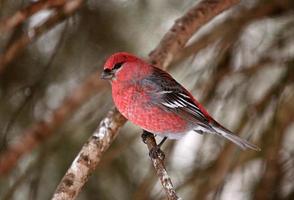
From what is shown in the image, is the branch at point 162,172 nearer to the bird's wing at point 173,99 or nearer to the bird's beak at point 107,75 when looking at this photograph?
the bird's wing at point 173,99

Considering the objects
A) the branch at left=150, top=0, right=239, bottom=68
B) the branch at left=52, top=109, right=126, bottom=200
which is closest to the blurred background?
the branch at left=150, top=0, right=239, bottom=68

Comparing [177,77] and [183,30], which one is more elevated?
[183,30]

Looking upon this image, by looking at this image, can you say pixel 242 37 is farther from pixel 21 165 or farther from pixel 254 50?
pixel 21 165

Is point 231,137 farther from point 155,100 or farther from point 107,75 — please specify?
point 107,75

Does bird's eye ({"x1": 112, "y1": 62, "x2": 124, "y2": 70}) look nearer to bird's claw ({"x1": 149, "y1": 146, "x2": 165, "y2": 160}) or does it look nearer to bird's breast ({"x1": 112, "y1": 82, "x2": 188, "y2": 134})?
bird's breast ({"x1": 112, "y1": 82, "x2": 188, "y2": 134})

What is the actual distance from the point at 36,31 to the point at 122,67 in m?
0.75

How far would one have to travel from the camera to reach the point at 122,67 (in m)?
3.45

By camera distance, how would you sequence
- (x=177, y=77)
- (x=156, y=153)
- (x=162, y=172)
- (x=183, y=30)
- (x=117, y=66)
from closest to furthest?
(x=162, y=172), (x=156, y=153), (x=117, y=66), (x=183, y=30), (x=177, y=77)

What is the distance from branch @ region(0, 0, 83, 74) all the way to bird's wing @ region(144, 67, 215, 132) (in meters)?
0.73

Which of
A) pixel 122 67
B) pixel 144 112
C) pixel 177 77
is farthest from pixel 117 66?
pixel 177 77

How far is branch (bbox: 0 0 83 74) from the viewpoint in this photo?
12.3ft

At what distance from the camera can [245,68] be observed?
4285 mm

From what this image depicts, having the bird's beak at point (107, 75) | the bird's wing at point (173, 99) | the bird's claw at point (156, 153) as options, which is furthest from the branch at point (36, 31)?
the bird's claw at point (156, 153)

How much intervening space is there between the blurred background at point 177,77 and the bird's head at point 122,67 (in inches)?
30.3
